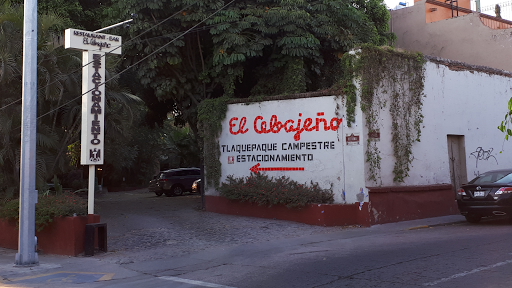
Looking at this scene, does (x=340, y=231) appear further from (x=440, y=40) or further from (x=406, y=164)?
(x=440, y=40)

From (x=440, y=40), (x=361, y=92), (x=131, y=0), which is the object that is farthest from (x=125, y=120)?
(x=440, y=40)

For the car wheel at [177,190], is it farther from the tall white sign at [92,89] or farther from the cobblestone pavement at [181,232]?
the tall white sign at [92,89]

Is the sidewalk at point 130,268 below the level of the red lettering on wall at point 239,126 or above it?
below

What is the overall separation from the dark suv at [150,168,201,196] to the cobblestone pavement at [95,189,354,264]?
36.3ft

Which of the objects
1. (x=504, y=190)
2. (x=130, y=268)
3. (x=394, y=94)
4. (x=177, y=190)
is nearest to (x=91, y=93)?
(x=130, y=268)

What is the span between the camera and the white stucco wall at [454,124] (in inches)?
606

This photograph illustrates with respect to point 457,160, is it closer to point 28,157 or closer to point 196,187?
point 28,157

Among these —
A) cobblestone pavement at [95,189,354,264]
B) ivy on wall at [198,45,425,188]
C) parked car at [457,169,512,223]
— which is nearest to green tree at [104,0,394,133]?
ivy on wall at [198,45,425,188]

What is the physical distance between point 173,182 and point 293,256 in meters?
19.8

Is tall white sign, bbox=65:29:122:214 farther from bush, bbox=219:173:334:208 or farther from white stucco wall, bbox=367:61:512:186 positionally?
white stucco wall, bbox=367:61:512:186

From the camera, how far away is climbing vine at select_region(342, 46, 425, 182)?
46.8ft

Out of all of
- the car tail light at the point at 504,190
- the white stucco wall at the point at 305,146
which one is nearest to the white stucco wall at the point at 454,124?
the white stucco wall at the point at 305,146

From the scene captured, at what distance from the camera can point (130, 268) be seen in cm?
931

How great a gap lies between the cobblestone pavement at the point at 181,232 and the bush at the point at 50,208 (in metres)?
1.20
